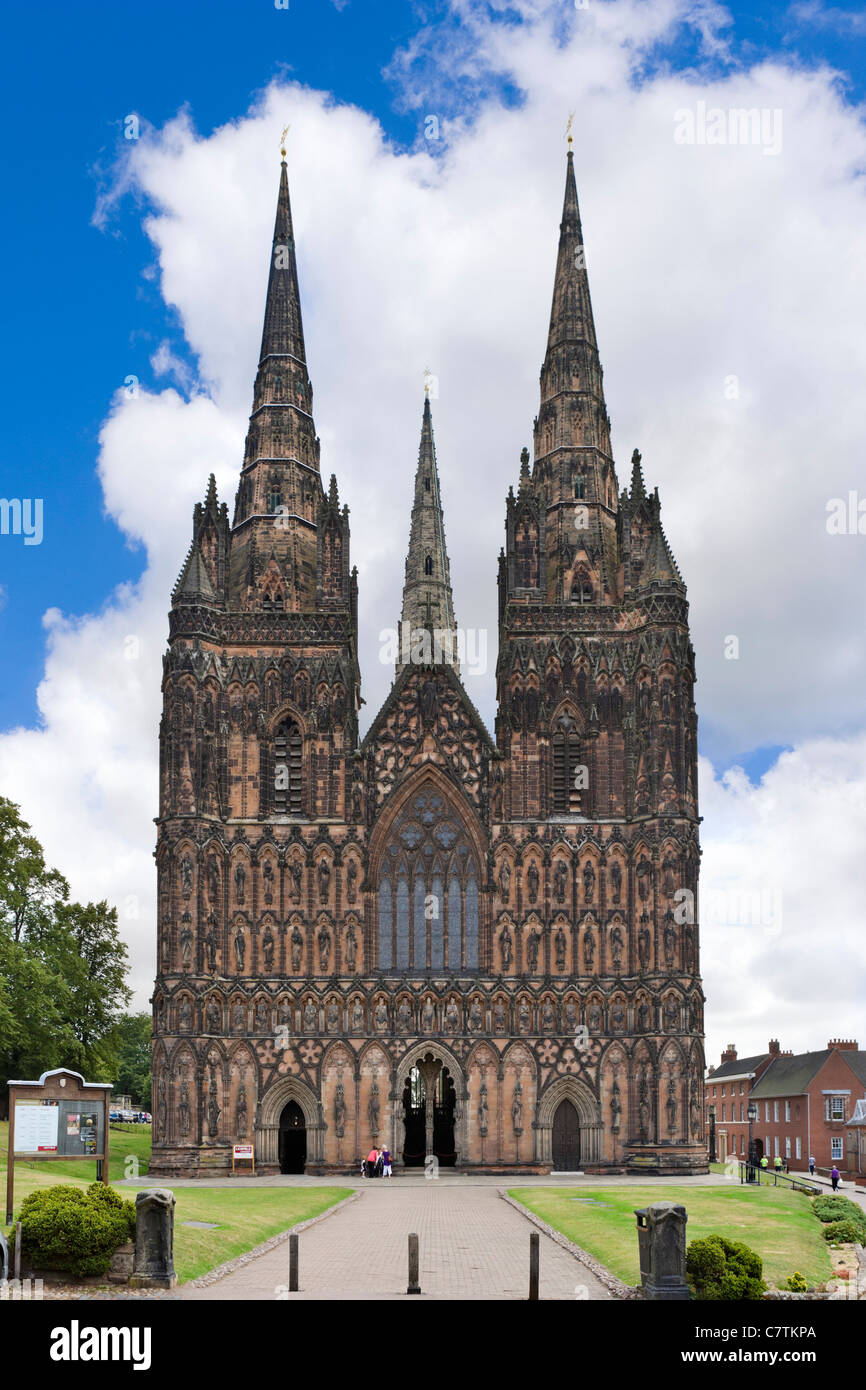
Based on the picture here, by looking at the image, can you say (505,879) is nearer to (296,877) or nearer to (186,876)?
(296,877)

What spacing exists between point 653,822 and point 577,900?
4.45 meters

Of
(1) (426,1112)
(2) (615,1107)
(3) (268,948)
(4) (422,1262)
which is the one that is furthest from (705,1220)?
(3) (268,948)

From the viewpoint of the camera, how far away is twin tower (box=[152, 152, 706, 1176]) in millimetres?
57469

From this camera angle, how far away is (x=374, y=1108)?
5772cm

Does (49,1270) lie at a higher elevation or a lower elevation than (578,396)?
lower

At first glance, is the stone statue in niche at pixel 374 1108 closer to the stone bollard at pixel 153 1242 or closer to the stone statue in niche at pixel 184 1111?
the stone statue in niche at pixel 184 1111

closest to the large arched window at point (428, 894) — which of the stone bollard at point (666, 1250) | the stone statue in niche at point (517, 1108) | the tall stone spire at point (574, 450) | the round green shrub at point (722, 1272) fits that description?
the stone statue in niche at point (517, 1108)

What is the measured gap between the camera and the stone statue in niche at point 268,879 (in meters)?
59.4

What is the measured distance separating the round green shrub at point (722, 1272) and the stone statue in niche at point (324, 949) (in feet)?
124

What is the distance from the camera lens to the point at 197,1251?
26.1m

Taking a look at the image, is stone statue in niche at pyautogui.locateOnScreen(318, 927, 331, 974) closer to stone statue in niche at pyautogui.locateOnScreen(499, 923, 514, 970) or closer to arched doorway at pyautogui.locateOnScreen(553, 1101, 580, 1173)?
stone statue in niche at pyautogui.locateOnScreen(499, 923, 514, 970)

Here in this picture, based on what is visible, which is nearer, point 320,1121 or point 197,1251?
point 197,1251
